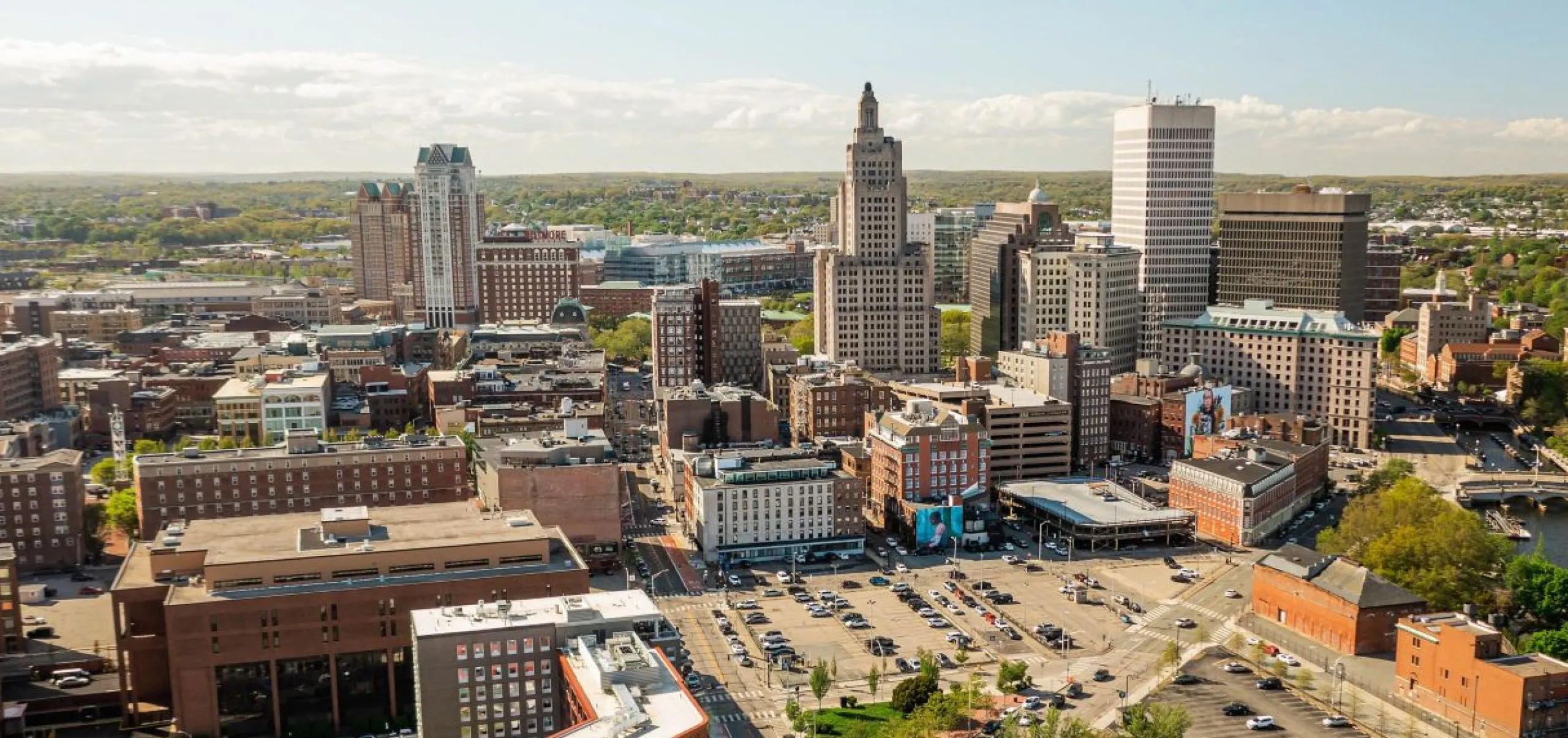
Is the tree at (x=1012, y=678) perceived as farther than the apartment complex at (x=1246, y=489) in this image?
No

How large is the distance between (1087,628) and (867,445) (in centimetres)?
3960

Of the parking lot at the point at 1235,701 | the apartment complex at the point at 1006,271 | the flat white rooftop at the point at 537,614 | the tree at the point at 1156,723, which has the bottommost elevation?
the parking lot at the point at 1235,701

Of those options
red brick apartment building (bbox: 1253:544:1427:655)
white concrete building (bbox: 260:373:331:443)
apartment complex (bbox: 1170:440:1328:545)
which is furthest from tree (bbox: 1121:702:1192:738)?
white concrete building (bbox: 260:373:331:443)

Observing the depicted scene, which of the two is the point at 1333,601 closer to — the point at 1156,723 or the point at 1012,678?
the point at 1012,678

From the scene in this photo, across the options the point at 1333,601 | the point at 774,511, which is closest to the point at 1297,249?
the point at 774,511

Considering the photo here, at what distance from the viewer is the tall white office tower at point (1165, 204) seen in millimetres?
180000

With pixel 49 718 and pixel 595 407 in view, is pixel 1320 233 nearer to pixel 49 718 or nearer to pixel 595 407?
pixel 595 407

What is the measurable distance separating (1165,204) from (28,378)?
139856 millimetres

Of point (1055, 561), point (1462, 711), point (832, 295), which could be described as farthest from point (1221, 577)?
point (832, 295)

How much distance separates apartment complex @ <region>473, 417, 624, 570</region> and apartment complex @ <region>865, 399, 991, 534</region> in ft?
85.3

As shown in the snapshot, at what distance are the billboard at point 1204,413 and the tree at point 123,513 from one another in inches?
4061

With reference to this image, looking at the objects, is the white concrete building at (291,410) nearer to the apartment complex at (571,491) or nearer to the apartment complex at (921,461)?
the apartment complex at (571,491)

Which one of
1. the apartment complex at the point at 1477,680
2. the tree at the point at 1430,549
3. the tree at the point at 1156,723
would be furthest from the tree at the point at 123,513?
the apartment complex at the point at 1477,680

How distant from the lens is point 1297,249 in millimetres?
183375
